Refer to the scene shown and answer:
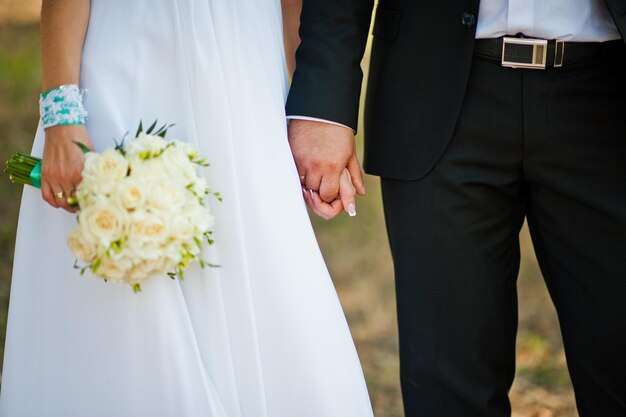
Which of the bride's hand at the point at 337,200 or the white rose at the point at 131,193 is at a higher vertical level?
the bride's hand at the point at 337,200

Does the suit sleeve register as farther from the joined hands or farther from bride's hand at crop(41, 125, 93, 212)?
bride's hand at crop(41, 125, 93, 212)

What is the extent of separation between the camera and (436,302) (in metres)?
2.25

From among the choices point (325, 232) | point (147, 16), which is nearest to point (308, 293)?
point (147, 16)

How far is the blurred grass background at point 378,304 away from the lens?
3.74 m

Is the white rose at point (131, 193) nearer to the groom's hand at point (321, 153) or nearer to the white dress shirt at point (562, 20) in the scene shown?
the groom's hand at point (321, 153)

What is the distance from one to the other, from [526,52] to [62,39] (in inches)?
44.0

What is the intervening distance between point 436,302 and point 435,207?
27 centimetres

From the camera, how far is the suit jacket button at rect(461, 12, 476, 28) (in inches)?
80.5

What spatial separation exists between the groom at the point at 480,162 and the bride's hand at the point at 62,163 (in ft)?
1.94

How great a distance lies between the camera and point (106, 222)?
167 cm

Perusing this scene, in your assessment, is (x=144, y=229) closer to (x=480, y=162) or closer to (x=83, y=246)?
(x=83, y=246)

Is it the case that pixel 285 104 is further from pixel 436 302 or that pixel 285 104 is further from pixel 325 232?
pixel 325 232

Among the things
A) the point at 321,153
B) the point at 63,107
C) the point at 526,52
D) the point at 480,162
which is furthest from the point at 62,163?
the point at 526,52

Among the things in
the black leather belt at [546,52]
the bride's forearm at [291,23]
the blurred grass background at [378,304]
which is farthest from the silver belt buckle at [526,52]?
the blurred grass background at [378,304]
